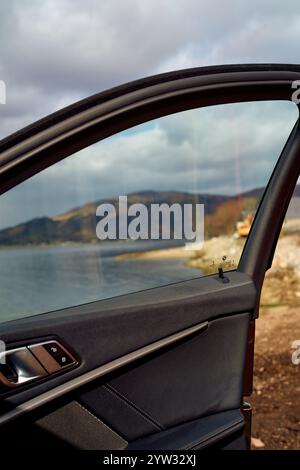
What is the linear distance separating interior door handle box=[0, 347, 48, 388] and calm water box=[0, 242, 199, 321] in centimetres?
14

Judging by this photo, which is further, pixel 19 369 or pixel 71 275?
pixel 71 275

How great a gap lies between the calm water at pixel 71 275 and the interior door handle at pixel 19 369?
0.14 m

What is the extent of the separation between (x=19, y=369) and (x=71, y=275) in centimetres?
36

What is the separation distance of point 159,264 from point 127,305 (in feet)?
0.72

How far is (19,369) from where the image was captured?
184 centimetres

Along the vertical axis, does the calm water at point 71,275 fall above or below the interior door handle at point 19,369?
above

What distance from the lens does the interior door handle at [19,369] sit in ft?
5.93

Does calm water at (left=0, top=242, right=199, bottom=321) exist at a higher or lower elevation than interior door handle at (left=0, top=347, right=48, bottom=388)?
higher

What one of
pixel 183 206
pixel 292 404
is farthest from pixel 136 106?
pixel 292 404

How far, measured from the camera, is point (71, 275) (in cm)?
197

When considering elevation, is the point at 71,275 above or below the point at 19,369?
above

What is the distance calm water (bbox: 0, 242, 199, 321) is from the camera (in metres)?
1.87

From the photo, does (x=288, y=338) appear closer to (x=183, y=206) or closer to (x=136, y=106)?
(x=183, y=206)

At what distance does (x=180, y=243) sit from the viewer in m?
2.14
